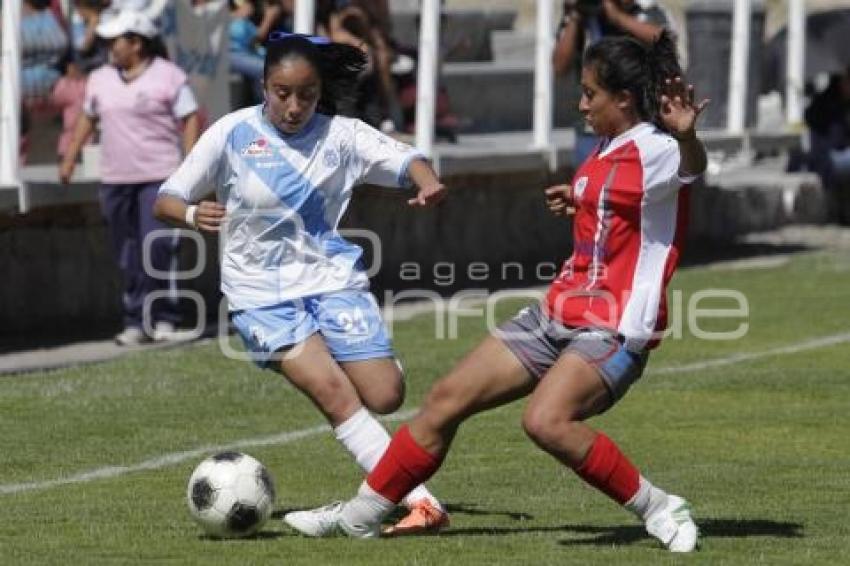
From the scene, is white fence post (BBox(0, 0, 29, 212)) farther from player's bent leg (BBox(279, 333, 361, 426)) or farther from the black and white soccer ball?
the black and white soccer ball

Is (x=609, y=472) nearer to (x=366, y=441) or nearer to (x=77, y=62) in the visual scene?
(x=366, y=441)

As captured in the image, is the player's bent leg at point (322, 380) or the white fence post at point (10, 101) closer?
the player's bent leg at point (322, 380)

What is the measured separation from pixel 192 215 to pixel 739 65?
580 inches

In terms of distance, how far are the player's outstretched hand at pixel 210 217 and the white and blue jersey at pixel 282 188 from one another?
1.37ft

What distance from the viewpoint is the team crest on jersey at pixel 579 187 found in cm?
897

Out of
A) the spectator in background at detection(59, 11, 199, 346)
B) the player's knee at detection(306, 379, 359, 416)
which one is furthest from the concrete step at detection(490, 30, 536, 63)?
the player's knee at detection(306, 379, 359, 416)

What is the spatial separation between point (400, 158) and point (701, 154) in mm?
1451

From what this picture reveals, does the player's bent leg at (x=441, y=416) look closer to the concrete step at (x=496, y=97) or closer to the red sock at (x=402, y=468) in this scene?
the red sock at (x=402, y=468)

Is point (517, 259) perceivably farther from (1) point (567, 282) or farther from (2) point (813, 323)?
(1) point (567, 282)

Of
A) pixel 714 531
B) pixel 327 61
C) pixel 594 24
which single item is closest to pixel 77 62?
pixel 594 24

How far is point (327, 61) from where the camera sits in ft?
31.8

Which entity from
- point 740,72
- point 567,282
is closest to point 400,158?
point 567,282

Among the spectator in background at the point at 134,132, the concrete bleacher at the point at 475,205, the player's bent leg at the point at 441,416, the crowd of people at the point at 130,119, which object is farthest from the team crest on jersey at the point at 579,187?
the concrete bleacher at the point at 475,205

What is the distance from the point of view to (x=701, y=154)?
8.80m
